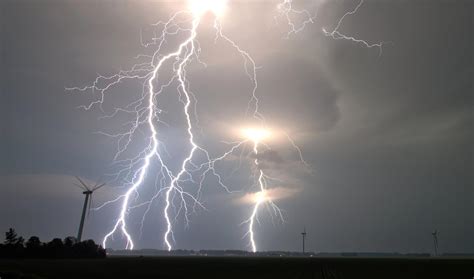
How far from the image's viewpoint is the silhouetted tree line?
6819 centimetres

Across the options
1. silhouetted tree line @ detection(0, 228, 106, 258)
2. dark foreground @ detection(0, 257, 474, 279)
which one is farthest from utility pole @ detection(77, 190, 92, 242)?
dark foreground @ detection(0, 257, 474, 279)

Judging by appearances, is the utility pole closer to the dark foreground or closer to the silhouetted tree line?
the silhouetted tree line

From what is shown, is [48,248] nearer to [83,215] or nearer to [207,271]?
[83,215]

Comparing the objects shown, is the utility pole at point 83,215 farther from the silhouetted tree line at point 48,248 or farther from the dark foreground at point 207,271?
the dark foreground at point 207,271

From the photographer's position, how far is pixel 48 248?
7181 centimetres

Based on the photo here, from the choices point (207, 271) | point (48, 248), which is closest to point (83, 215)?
point (48, 248)

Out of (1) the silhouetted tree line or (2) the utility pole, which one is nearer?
(1) the silhouetted tree line

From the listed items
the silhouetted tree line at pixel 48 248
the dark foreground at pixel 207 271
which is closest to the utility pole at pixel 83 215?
the silhouetted tree line at pixel 48 248

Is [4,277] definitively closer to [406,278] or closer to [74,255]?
[406,278]

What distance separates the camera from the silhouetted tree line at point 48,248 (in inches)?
2685

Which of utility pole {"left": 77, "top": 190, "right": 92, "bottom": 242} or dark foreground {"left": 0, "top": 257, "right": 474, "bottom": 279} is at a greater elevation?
utility pole {"left": 77, "top": 190, "right": 92, "bottom": 242}

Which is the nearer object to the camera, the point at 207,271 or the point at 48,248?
the point at 207,271

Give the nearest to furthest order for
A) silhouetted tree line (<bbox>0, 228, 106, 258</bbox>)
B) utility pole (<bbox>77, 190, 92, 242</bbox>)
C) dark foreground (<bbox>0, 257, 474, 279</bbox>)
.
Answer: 1. dark foreground (<bbox>0, 257, 474, 279</bbox>)
2. silhouetted tree line (<bbox>0, 228, 106, 258</bbox>)
3. utility pole (<bbox>77, 190, 92, 242</bbox>)

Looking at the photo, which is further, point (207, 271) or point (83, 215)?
point (83, 215)
